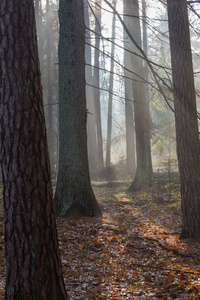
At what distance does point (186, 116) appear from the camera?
5828mm

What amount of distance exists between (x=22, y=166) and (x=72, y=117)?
474 cm

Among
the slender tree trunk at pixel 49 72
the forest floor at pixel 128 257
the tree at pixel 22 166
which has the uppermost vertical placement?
the slender tree trunk at pixel 49 72

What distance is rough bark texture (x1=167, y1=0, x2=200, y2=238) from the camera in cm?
582

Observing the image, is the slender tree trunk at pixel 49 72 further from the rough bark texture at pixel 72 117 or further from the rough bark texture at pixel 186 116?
the rough bark texture at pixel 186 116

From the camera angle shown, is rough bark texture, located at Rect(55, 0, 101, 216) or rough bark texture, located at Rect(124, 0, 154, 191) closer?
rough bark texture, located at Rect(55, 0, 101, 216)

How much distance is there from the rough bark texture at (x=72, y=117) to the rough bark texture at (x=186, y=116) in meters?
2.63

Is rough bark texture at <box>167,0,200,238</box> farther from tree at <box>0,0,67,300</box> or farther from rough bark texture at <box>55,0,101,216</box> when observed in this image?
tree at <box>0,0,67,300</box>

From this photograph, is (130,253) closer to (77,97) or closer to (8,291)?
(8,291)

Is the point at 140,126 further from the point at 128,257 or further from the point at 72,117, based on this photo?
the point at 128,257

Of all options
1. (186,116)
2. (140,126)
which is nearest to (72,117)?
(186,116)

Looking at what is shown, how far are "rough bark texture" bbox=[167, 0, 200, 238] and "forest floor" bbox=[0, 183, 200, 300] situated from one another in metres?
0.80

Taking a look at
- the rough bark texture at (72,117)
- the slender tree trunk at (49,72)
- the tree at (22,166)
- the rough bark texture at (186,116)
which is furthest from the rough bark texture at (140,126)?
the slender tree trunk at (49,72)

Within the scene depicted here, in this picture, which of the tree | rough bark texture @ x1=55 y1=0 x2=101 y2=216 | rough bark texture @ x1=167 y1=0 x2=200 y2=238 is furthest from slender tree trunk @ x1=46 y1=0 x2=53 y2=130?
the tree

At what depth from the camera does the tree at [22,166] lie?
2844 millimetres
